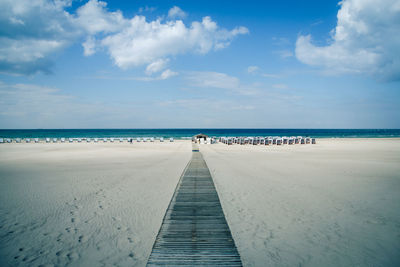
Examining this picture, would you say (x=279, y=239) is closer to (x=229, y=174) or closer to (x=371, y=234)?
(x=371, y=234)

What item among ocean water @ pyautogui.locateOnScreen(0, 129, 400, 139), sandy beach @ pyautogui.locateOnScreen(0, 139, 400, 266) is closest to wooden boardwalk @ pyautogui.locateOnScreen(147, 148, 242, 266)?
sandy beach @ pyautogui.locateOnScreen(0, 139, 400, 266)

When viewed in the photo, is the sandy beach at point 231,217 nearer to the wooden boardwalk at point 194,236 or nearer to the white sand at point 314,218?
the white sand at point 314,218

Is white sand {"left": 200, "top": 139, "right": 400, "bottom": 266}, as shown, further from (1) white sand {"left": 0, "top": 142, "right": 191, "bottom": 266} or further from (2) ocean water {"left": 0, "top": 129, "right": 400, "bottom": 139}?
(2) ocean water {"left": 0, "top": 129, "right": 400, "bottom": 139}

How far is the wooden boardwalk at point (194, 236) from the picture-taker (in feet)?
11.5

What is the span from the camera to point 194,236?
4156 millimetres

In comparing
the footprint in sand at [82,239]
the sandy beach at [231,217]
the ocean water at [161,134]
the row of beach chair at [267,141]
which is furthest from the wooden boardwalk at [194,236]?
the ocean water at [161,134]

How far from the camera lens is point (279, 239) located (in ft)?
13.9

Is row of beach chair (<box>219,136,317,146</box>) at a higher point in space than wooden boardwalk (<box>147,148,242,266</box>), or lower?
higher

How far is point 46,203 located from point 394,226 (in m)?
8.28

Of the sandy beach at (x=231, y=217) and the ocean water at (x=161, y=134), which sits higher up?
the ocean water at (x=161, y=134)

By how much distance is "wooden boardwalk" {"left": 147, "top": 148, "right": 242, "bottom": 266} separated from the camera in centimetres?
350

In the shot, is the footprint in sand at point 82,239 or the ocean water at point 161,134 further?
the ocean water at point 161,134

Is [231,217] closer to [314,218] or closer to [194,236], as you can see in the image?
[194,236]

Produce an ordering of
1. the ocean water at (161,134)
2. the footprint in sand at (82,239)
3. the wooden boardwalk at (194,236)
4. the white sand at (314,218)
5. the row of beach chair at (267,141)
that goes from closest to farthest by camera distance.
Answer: the wooden boardwalk at (194,236), the white sand at (314,218), the footprint in sand at (82,239), the row of beach chair at (267,141), the ocean water at (161,134)
